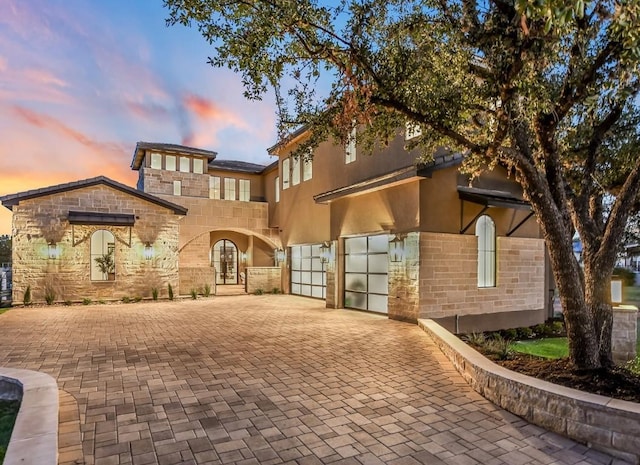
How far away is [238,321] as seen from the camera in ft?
35.0

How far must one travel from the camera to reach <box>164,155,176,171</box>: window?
20.5m

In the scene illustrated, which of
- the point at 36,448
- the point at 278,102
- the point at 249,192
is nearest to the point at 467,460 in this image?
the point at 36,448

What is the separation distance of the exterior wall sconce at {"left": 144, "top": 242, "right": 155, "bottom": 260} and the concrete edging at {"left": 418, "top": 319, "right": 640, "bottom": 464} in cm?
1408

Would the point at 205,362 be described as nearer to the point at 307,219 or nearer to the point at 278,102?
the point at 278,102

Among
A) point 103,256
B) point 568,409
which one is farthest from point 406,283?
point 103,256

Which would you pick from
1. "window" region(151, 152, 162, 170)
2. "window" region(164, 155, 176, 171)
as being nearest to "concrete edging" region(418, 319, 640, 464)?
"window" region(164, 155, 176, 171)

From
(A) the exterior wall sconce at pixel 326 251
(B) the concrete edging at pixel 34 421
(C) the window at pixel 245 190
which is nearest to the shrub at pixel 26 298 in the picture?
(B) the concrete edging at pixel 34 421

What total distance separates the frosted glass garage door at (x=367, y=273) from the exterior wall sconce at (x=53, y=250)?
35.5ft

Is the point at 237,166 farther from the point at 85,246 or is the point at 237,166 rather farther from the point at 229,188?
the point at 85,246

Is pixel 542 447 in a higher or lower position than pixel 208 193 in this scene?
lower

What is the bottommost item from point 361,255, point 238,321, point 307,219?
point 238,321

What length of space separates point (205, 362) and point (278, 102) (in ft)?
15.0

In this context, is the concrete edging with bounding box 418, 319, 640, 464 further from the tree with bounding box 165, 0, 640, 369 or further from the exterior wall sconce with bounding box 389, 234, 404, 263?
the exterior wall sconce with bounding box 389, 234, 404, 263

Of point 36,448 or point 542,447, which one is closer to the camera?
point 36,448
